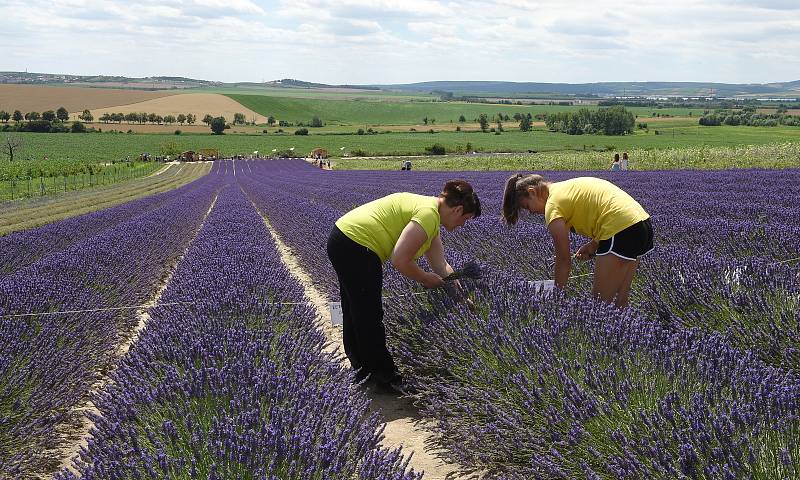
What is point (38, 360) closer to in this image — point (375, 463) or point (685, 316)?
point (375, 463)

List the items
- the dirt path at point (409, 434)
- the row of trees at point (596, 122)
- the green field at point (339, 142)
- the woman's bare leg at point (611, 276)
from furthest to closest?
the row of trees at point (596, 122) → the green field at point (339, 142) → the woman's bare leg at point (611, 276) → the dirt path at point (409, 434)

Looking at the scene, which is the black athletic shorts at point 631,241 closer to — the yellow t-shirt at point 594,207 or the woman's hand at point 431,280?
the yellow t-shirt at point 594,207

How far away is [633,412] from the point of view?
219 centimetres

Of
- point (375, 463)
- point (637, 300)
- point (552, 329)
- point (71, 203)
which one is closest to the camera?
point (375, 463)

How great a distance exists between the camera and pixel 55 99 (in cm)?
9719

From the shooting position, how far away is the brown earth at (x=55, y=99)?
90.6 metres

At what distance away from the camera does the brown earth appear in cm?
9062

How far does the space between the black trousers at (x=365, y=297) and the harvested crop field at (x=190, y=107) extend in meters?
97.5

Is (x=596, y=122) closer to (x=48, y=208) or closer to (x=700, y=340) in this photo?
(x=48, y=208)

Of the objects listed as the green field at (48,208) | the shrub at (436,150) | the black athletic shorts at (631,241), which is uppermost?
the black athletic shorts at (631,241)

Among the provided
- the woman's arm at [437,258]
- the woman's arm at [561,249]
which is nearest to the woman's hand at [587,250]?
the woman's arm at [561,249]

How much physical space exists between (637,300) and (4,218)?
16246 millimetres

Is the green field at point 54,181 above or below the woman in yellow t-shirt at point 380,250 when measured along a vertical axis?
below

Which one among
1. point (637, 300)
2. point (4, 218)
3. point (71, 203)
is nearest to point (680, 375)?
point (637, 300)
